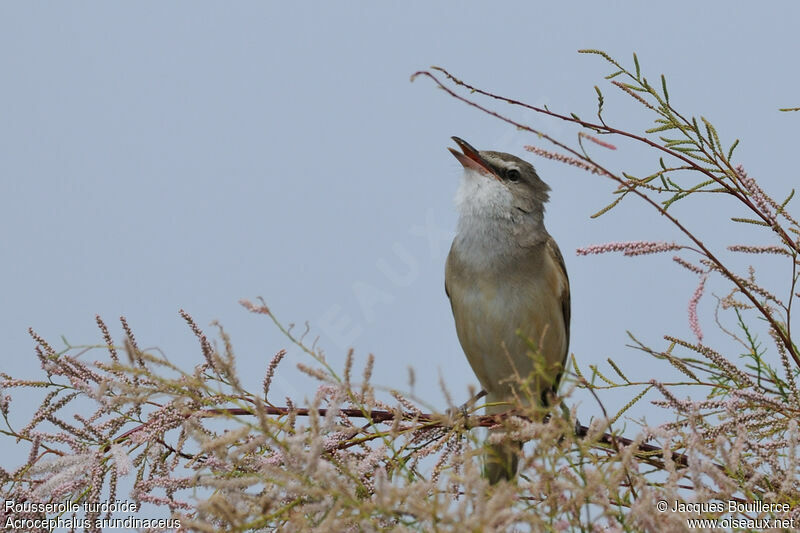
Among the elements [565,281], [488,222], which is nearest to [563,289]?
[565,281]

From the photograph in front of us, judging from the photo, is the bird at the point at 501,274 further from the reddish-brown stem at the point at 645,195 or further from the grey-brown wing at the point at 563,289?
the reddish-brown stem at the point at 645,195

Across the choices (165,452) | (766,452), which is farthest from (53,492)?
(766,452)

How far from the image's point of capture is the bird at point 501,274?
4734 millimetres

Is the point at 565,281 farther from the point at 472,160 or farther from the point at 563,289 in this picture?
the point at 472,160

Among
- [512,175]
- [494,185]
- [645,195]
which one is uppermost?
[512,175]

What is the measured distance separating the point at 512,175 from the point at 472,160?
0.26 m

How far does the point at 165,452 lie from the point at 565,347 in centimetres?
273

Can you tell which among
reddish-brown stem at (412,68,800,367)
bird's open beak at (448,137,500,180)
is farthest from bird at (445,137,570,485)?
reddish-brown stem at (412,68,800,367)

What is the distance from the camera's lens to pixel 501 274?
4766 millimetres

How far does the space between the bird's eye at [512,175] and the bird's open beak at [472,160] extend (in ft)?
0.29

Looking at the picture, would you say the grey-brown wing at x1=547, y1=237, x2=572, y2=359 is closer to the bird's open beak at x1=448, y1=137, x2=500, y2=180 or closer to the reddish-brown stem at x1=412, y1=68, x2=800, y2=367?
the bird's open beak at x1=448, y1=137, x2=500, y2=180

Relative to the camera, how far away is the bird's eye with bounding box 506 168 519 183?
16.7ft

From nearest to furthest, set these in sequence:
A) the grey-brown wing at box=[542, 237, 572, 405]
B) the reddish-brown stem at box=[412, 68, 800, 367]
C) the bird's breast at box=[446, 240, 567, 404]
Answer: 1. the reddish-brown stem at box=[412, 68, 800, 367]
2. the bird's breast at box=[446, 240, 567, 404]
3. the grey-brown wing at box=[542, 237, 572, 405]

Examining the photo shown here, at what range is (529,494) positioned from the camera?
2.20 m
